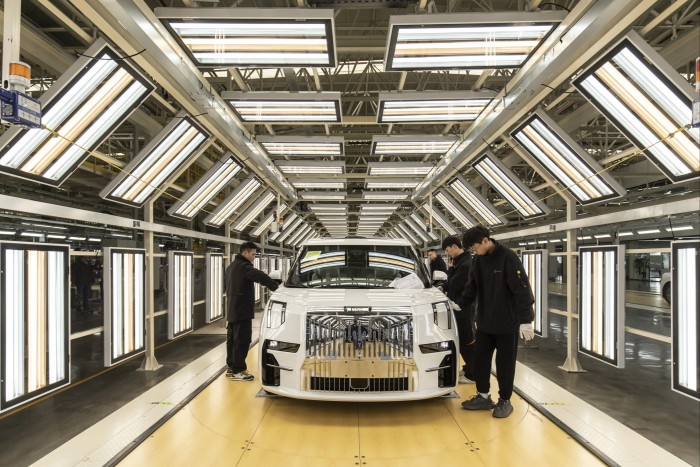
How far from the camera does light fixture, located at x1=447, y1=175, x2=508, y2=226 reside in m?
8.70

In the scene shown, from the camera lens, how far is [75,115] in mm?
3854

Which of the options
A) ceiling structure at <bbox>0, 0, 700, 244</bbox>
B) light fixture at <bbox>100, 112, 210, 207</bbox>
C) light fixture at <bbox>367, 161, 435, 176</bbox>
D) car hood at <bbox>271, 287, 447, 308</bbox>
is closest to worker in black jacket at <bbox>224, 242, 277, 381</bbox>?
car hood at <bbox>271, 287, 447, 308</bbox>

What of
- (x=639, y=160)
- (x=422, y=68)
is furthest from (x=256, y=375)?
(x=639, y=160)

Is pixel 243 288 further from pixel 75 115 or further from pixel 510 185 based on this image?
pixel 510 185

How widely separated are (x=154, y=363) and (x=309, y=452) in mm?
3820

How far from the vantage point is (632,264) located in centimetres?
3297

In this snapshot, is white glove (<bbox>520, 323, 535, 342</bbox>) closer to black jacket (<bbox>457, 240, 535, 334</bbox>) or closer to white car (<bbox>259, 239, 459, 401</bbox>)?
black jacket (<bbox>457, 240, 535, 334</bbox>)

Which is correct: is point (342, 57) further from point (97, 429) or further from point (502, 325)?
point (97, 429)

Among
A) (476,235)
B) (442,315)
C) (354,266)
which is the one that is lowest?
(442,315)

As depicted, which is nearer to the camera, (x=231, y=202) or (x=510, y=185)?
(x=510, y=185)

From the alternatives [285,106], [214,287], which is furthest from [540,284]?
[214,287]

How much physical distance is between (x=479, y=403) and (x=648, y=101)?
2774 mm

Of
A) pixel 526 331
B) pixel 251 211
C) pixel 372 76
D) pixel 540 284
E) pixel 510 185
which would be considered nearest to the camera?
pixel 526 331

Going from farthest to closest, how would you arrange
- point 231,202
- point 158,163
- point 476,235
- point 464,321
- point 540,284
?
1. point 231,202
2. point 540,284
3. point 158,163
4. point 464,321
5. point 476,235
